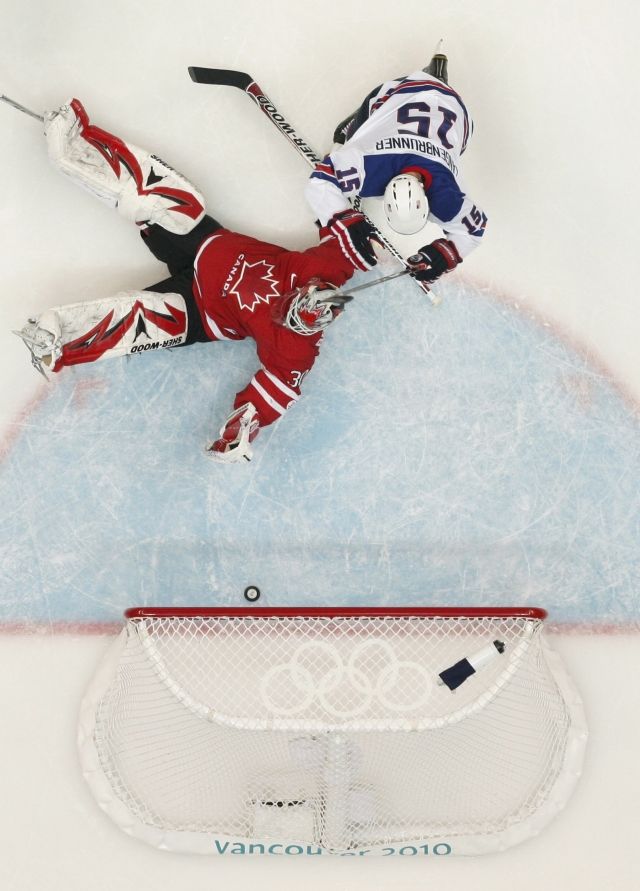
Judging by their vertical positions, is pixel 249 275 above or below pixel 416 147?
below

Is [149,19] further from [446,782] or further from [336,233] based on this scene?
[446,782]

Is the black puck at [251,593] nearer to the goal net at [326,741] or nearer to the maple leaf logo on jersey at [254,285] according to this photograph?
the goal net at [326,741]

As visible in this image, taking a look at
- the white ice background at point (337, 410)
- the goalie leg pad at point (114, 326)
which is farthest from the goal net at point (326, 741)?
the goalie leg pad at point (114, 326)

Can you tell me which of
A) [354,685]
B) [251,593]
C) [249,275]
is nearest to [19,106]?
[249,275]

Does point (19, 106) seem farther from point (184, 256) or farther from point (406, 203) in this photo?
point (406, 203)

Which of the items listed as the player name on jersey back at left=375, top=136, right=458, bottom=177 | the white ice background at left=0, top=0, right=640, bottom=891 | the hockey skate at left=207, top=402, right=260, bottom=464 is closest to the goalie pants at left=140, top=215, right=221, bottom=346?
the white ice background at left=0, top=0, right=640, bottom=891

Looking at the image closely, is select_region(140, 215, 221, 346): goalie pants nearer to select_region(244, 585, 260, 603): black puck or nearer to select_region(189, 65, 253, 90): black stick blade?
select_region(189, 65, 253, 90): black stick blade

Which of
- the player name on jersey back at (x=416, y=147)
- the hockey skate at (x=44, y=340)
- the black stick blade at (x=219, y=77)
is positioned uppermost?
the player name on jersey back at (x=416, y=147)
